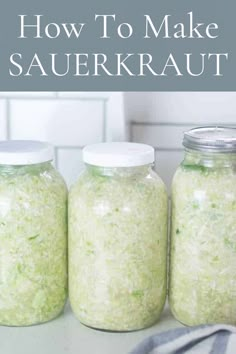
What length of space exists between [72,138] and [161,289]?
0.99ft

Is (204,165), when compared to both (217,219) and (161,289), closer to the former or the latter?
(217,219)

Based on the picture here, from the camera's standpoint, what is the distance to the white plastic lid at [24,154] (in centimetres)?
88

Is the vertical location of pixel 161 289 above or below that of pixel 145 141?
below

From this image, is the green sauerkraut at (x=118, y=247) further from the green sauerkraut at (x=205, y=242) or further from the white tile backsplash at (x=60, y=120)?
the white tile backsplash at (x=60, y=120)

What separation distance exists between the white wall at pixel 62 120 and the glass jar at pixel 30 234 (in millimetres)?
157

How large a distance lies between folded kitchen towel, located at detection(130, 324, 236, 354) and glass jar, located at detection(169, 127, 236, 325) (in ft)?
0.18

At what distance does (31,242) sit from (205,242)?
22 centimetres

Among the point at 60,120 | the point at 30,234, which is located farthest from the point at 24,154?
the point at 60,120

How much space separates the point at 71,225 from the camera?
0.92 m

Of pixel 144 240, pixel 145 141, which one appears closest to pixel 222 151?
pixel 144 240

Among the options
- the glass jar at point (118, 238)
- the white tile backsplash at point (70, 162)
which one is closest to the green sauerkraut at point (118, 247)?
the glass jar at point (118, 238)

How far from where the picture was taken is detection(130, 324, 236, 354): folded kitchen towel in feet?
2.74

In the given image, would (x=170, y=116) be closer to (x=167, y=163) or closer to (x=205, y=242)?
(x=167, y=163)

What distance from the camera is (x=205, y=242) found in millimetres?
884
